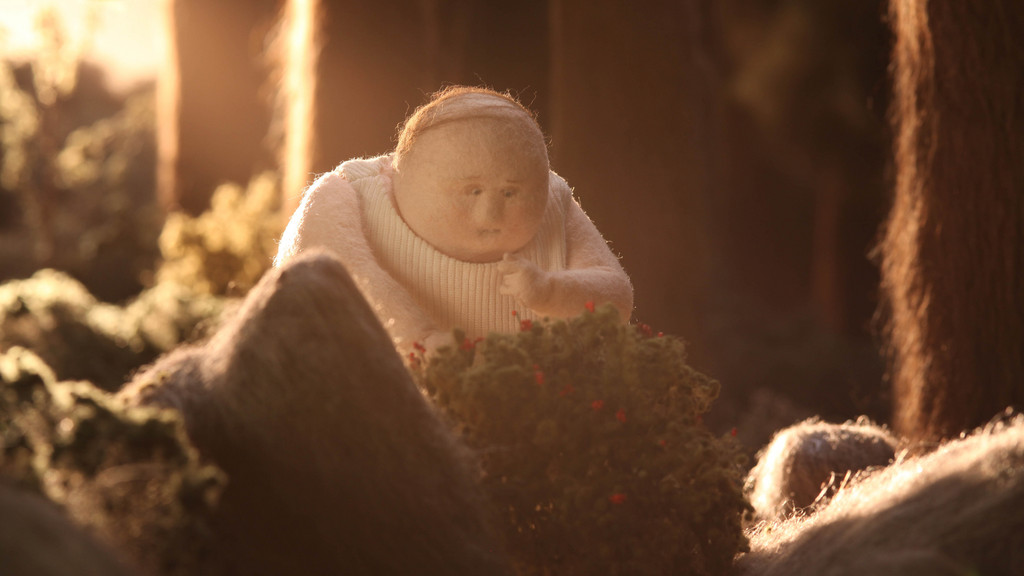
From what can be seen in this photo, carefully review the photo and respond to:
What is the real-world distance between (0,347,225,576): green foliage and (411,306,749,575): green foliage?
2.57 ft

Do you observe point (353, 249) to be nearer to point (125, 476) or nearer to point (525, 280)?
point (525, 280)

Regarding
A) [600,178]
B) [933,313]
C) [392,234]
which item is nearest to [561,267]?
[392,234]

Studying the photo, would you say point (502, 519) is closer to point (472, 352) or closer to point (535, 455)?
point (535, 455)

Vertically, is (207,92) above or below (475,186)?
above

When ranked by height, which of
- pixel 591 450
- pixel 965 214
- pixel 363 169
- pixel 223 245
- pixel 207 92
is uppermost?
pixel 207 92

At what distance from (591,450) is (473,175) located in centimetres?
89

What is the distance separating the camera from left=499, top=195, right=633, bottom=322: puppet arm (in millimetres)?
2924

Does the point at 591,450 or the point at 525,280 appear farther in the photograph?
the point at 525,280

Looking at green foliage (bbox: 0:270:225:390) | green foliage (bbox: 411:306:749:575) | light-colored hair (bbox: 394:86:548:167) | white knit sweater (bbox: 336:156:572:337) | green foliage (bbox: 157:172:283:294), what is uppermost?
green foliage (bbox: 157:172:283:294)

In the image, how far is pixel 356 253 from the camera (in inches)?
117

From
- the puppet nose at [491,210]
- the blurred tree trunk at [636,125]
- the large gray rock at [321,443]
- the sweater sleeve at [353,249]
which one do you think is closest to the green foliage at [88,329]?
the blurred tree trunk at [636,125]

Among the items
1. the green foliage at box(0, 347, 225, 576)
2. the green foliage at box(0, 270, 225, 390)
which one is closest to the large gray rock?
the green foliage at box(0, 347, 225, 576)

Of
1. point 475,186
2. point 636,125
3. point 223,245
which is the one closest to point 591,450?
point 475,186

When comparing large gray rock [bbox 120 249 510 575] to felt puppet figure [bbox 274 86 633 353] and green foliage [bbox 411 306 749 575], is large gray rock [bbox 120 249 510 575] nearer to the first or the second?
green foliage [bbox 411 306 749 575]
